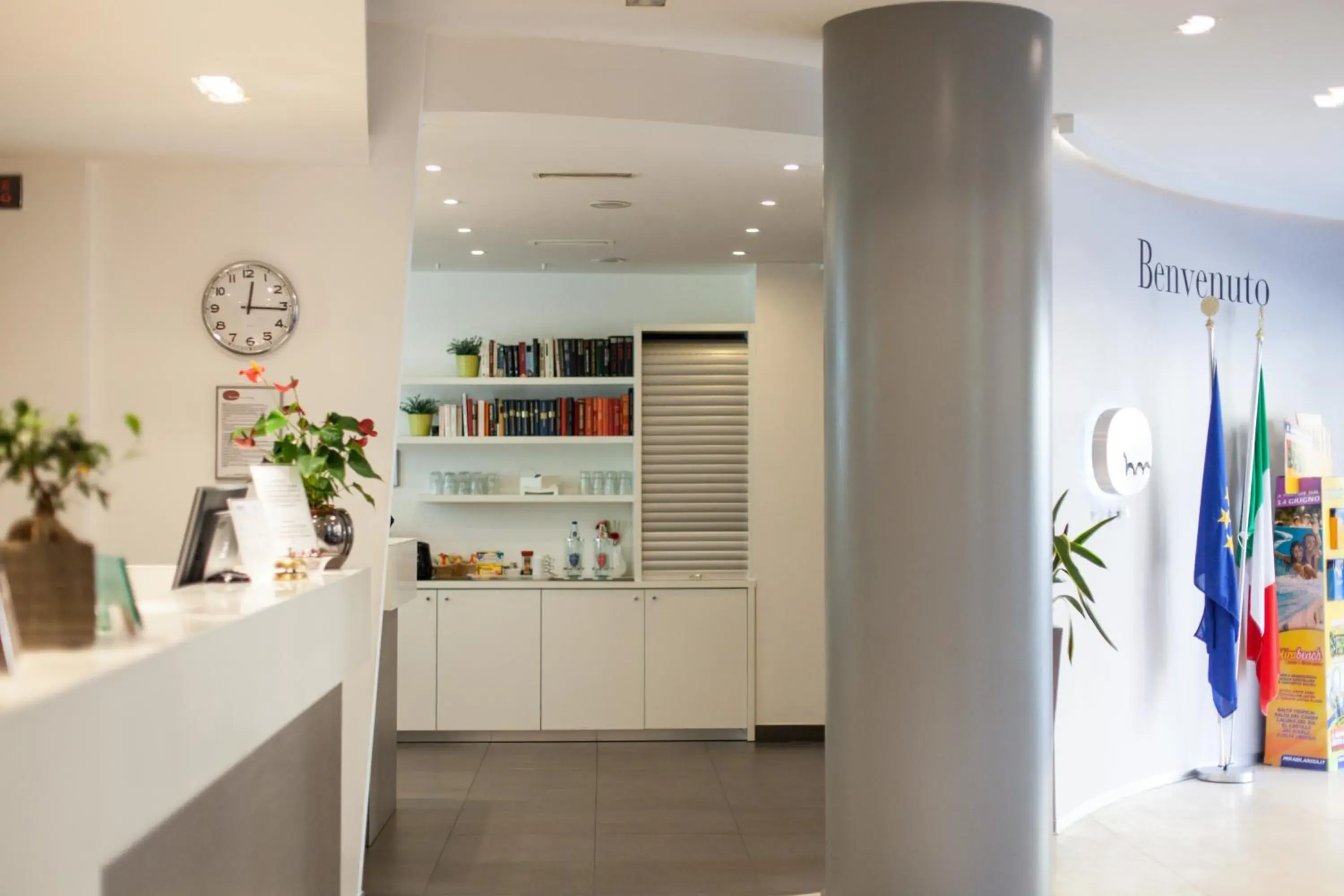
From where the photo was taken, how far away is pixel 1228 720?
7.10 m

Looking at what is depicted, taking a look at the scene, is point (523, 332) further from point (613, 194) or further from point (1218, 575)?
point (1218, 575)

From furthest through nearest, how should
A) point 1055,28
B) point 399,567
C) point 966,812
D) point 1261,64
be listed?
point 399,567
point 1261,64
point 1055,28
point 966,812

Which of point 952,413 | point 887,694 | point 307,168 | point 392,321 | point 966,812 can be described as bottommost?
point 966,812

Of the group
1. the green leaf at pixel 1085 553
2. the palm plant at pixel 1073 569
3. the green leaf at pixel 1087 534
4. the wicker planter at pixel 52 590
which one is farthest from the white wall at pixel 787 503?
the wicker planter at pixel 52 590

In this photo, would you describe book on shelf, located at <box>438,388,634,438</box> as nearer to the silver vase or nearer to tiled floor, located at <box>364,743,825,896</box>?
tiled floor, located at <box>364,743,825,896</box>

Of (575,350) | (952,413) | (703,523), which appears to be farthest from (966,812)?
(575,350)

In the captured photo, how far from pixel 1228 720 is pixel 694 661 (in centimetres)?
315

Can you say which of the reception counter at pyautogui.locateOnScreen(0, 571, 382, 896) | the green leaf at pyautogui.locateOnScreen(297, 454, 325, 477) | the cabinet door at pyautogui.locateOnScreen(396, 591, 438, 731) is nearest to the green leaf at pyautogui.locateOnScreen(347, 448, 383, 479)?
the green leaf at pyautogui.locateOnScreen(297, 454, 325, 477)

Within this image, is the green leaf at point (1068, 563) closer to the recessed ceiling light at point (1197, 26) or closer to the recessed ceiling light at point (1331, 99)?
the recessed ceiling light at point (1197, 26)

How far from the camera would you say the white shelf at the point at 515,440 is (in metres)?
8.45

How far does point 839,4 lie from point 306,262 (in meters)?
2.16

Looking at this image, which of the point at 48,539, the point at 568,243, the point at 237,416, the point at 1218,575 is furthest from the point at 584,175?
the point at 48,539

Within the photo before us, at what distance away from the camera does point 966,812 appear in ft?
14.1

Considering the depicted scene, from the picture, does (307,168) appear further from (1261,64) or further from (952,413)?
(1261,64)
